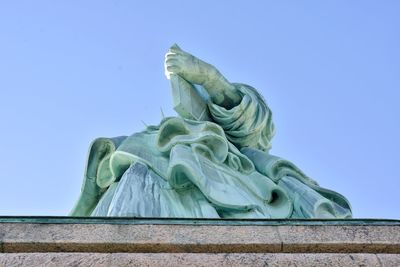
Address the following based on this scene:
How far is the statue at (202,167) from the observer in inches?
282

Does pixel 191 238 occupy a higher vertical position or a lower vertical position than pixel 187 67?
lower

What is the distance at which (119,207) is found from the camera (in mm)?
6637

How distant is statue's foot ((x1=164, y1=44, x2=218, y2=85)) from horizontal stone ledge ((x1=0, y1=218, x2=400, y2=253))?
504 centimetres

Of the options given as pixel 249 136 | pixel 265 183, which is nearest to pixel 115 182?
pixel 265 183

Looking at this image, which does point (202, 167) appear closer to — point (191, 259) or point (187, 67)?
point (187, 67)

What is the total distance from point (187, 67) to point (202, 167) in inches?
84.9

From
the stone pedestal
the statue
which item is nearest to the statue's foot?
the statue

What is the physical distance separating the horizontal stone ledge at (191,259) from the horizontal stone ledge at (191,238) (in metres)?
0.09

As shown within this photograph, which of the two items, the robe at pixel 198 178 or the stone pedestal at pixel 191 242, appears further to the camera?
the robe at pixel 198 178

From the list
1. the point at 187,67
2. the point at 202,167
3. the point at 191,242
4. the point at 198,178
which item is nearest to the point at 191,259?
the point at 191,242

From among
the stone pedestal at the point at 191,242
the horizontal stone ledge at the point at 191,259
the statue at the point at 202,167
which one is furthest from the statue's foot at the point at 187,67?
the horizontal stone ledge at the point at 191,259

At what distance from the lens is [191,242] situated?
4.47 metres

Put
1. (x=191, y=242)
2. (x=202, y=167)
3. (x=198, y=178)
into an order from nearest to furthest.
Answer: (x=191, y=242)
(x=198, y=178)
(x=202, y=167)

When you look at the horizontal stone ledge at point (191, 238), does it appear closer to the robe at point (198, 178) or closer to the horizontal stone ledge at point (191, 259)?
the horizontal stone ledge at point (191, 259)
